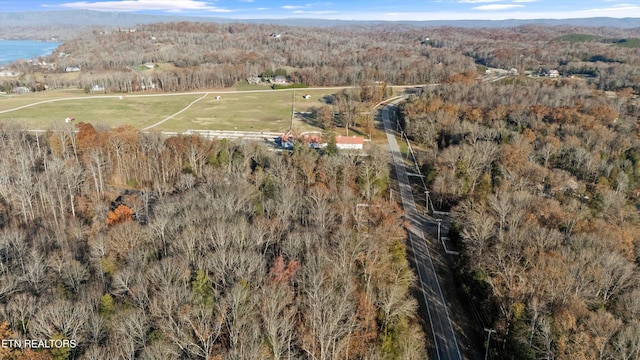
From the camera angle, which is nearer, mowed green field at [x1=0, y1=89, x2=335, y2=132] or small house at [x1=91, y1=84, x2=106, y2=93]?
mowed green field at [x1=0, y1=89, x2=335, y2=132]

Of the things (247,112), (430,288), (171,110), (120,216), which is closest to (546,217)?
(430,288)

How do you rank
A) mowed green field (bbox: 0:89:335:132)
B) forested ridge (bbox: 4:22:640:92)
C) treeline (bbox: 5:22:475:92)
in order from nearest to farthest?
mowed green field (bbox: 0:89:335:132), forested ridge (bbox: 4:22:640:92), treeline (bbox: 5:22:475:92)

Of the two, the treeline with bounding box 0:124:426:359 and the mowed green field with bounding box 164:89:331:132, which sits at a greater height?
the mowed green field with bounding box 164:89:331:132

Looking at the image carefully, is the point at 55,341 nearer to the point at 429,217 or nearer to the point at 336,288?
the point at 336,288

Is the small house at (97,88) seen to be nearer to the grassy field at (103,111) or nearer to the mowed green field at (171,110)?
the mowed green field at (171,110)

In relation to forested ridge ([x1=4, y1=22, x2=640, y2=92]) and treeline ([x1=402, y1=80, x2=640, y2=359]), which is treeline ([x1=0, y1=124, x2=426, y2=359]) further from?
forested ridge ([x1=4, y1=22, x2=640, y2=92])

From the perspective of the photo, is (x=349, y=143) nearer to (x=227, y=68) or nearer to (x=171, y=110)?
(x=171, y=110)

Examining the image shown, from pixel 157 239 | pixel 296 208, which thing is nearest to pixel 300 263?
pixel 296 208

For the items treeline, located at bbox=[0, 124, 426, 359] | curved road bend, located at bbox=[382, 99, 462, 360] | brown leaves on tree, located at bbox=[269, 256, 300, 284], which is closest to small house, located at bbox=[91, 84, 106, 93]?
treeline, located at bbox=[0, 124, 426, 359]
